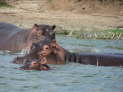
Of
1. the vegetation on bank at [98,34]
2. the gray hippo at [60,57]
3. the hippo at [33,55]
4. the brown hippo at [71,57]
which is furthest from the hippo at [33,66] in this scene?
the vegetation on bank at [98,34]

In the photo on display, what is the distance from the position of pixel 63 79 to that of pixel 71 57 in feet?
5.61

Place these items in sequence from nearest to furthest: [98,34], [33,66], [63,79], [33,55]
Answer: [63,79], [33,66], [33,55], [98,34]

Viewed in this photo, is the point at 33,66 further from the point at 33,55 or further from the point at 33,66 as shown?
the point at 33,55

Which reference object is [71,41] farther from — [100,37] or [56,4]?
[56,4]

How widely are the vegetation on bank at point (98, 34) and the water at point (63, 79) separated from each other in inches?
220

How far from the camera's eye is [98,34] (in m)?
16.0

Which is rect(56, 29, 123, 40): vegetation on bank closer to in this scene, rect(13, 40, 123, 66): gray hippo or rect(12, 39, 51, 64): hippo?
rect(13, 40, 123, 66): gray hippo

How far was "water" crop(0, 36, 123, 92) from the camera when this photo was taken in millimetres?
7520

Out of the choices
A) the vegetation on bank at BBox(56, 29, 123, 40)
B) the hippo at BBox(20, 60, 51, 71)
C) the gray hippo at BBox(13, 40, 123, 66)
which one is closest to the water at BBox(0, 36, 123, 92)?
the hippo at BBox(20, 60, 51, 71)

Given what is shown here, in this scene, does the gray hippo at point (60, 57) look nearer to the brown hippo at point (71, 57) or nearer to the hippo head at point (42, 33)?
the brown hippo at point (71, 57)

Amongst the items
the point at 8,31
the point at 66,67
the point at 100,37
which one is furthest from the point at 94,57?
the point at 100,37

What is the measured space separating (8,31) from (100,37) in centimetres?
325

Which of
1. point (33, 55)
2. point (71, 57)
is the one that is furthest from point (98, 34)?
point (33, 55)

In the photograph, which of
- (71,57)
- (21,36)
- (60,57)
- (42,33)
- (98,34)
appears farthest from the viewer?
(98,34)
